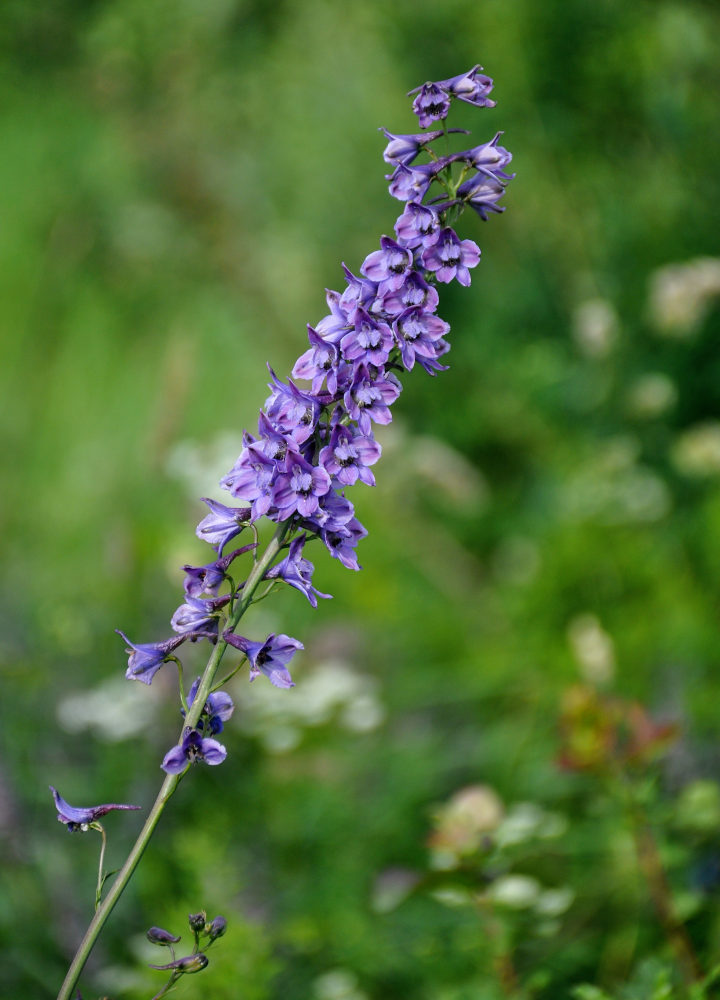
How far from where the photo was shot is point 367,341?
732 mm

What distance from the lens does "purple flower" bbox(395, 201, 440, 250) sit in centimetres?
74

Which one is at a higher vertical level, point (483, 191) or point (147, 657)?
point (483, 191)

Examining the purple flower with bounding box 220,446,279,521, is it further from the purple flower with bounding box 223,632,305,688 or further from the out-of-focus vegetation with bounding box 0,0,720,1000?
the out-of-focus vegetation with bounding box 0,0,720,1000

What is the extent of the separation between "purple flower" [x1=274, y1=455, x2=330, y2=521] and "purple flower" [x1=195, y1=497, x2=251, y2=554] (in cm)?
6

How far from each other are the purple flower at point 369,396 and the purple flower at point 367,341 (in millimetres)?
12

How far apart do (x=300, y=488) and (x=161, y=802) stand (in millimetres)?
267

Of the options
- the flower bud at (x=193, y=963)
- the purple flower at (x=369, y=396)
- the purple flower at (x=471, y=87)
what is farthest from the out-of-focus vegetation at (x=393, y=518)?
the purple flower at (x=471, y=87)

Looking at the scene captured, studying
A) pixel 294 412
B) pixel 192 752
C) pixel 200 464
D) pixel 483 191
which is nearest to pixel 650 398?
pixel 200 464

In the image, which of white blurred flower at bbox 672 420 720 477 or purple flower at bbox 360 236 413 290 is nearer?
purple flower at bbox 360 236 413 290

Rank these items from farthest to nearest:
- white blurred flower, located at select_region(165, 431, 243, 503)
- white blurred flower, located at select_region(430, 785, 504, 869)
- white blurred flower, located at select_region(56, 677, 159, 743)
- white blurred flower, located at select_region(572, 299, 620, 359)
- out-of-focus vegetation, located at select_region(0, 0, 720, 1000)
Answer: white blurred flower, located at select_region(572, 299, 620, 359) → white blurred flower, located at select_region(165, 431, 243, 503) → white blurred flower, located at select_region(56, 677, 159, 743) → out-of-focus vegetation, located at select_region(0, 0, 720, 1000) → white blurred flower, located at select_region(430, 785, 504, 869)

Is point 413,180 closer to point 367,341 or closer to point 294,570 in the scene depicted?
point 367,341

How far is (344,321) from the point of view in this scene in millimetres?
764

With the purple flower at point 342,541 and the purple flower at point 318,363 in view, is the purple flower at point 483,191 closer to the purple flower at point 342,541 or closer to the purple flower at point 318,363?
the purple flower at point 318,363

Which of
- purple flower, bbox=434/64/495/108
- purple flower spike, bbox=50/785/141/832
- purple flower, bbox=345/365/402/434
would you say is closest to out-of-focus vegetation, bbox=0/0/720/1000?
purple flower spike, bbox=50/785/141/832
